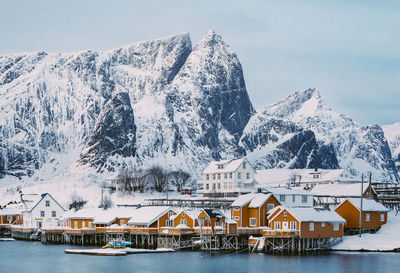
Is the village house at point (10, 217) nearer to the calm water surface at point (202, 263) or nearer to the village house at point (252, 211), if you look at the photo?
the calm water surface at point (202, 263)

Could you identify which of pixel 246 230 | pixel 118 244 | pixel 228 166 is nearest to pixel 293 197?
pixel 246 230

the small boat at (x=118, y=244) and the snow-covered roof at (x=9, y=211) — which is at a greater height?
the snow-covered roof at (x=9, y=211)

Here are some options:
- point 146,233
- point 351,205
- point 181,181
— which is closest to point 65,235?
point 146,233

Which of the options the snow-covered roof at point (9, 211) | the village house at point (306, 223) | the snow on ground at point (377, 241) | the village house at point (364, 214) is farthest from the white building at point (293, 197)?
the snow-covered roof at point (9, 211)

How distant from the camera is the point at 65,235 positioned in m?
115

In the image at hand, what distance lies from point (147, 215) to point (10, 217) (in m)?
47.5

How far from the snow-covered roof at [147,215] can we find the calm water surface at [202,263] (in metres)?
12.1

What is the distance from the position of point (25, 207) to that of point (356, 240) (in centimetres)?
7105

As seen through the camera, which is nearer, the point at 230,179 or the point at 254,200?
the point at 254,200

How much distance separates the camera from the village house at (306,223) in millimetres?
90500

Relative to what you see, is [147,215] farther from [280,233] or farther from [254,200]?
[280,233]

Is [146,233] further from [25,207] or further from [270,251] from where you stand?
[25,207]

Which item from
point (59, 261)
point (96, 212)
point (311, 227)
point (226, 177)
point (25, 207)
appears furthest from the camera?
point (226, 177)

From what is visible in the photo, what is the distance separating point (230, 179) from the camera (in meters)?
161
